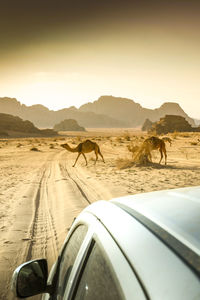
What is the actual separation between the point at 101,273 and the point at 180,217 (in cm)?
43

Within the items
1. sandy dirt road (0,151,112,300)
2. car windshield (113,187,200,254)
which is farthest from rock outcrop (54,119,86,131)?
car windshield (113,187,200,254)

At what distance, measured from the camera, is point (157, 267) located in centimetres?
81

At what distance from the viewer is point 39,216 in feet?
17.3

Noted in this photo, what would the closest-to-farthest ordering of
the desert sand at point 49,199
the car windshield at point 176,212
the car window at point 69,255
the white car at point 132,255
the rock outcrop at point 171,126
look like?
the white car at point 132,255
the car windshield at point 176,212
the car window at point 69,255
the desert sand at point 49,199
the rock outcrop at point 171,126

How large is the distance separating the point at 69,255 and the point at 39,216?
3.86m

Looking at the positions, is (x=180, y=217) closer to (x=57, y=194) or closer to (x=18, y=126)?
(x=57, y=194)

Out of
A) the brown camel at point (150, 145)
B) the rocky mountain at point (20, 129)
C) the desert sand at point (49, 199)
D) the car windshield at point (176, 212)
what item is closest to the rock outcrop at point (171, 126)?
the rocky mountain at point (20, 129)

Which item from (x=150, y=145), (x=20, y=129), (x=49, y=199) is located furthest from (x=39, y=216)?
(x=20, y=129)

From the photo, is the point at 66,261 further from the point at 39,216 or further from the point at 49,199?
the point at 49,199

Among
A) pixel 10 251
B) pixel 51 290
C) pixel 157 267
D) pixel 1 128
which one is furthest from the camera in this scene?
pixel 1 128

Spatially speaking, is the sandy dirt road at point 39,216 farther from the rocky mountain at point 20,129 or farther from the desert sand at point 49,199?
the rocky mountain at point 20,129

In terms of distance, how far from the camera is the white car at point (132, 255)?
30.3 inches

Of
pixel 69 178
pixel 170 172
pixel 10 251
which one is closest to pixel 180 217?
pixel 10 251

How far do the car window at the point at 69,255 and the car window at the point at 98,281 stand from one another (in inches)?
9.1
